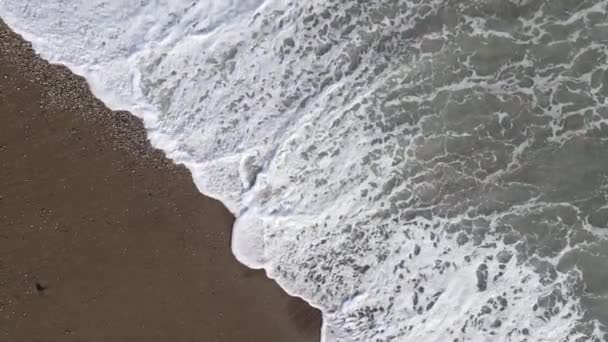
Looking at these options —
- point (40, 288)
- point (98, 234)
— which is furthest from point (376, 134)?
point (40, 288)

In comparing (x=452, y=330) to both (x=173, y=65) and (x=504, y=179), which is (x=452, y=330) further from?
(x=173, y=65)

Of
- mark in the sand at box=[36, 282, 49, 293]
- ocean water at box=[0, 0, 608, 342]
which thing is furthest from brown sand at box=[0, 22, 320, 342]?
ocean water at box=[0, 0, 608, 342]

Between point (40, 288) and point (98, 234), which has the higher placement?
point (98, 234)

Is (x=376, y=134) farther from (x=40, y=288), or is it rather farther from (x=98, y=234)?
(x=40, y=288)

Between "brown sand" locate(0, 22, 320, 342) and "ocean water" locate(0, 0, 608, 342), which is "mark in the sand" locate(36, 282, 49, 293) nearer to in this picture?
"brown sand" locate(0, 22, 320, 342)

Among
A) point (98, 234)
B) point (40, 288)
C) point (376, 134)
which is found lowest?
point (40, 288)

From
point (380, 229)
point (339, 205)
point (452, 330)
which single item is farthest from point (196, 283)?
point (452, 330)


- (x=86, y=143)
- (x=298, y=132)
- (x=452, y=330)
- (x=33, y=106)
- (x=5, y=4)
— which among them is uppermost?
(x=5, y=4)

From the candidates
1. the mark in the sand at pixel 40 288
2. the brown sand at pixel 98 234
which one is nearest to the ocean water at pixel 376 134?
the brown sand at pixel 98 234
